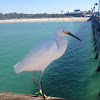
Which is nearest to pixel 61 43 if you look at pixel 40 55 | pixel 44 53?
pixel 44 53

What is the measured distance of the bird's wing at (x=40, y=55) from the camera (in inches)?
140

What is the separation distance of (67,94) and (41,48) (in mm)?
5824

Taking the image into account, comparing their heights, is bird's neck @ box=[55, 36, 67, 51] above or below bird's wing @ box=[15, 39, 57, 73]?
above

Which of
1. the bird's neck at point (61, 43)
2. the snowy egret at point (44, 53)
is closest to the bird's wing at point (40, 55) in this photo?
the snowy egret at point (44, 53)

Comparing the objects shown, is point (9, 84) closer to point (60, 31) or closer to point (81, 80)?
point (81, 80)

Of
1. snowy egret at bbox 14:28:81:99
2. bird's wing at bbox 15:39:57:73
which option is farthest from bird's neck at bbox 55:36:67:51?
bird's wing at bbox 15:39:57:73

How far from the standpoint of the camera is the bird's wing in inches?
140

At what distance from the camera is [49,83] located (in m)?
9.38

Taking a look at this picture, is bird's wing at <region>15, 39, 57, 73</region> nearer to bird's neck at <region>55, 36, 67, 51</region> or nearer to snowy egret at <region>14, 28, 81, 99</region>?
snowy egret at <region>14, 28, 81, 99</region>

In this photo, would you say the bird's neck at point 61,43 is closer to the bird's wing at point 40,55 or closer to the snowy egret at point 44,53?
the snowy egret at point 44,53

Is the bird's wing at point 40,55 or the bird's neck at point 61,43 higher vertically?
the bird's neck at point 61,43

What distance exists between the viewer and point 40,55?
3.58 metres

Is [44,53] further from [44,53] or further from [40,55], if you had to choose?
[40,55]

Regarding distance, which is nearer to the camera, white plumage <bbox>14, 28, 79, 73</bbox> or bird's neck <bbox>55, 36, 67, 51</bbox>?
white plumage <bbox>14, 28, 79, 73</bbox>
